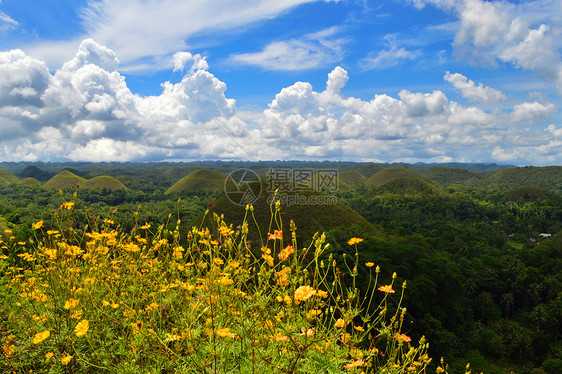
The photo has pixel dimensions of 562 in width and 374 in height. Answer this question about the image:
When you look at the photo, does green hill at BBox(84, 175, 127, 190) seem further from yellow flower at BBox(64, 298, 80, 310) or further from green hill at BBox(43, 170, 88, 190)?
yellow flower at BBox(64, 298, 80, 310)

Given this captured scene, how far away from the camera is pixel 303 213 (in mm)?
46875

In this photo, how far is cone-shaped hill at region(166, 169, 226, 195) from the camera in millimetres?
139250

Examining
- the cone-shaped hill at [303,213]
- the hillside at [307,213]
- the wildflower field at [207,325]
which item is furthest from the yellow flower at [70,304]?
the hillside at [307,213]

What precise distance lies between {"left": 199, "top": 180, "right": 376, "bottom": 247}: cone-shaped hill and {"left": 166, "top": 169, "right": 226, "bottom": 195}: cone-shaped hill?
Result: 8375 centimetres

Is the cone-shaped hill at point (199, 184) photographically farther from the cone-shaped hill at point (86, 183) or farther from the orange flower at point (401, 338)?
the orange flower at point (401, 338)

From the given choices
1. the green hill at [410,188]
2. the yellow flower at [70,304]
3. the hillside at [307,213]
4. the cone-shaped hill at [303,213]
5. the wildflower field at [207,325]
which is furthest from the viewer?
the green hill at [410,188]

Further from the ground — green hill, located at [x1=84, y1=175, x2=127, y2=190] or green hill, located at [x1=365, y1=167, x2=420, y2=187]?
green hill, located at [x1=365, y1=167, x2=420, y2=187]

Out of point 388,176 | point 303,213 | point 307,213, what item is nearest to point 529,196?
point 388,176

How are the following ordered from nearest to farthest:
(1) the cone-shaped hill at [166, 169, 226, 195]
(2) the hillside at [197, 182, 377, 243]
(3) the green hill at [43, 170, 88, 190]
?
1. (2) the hillside at [197, 182, 377, 243]
2. (1) the cone-shaped hill at [166, 169, 226, 195]
3. (3) the green hill at [43, 170, 88, 190]

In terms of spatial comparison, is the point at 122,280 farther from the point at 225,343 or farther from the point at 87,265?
the point at 225,343

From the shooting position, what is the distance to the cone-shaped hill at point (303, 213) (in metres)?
43.0

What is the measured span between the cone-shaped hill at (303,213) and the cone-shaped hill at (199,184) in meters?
83.7

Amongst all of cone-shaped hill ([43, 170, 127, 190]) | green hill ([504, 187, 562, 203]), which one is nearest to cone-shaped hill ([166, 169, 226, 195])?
cone-shaped hill ([43, 170, 127, 190])

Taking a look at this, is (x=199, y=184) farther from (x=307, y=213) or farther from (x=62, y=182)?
(x=307, y=213)
